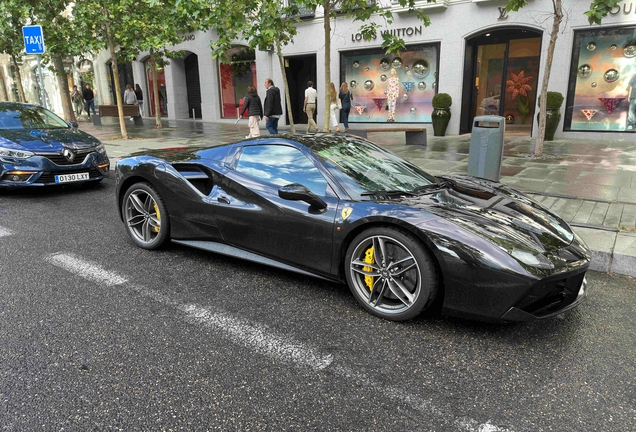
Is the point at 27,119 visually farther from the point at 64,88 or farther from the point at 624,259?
the point at 64,88

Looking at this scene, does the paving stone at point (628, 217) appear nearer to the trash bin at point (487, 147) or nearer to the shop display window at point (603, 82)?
the trash bin at point (487, 147)

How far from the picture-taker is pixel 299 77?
21328mm

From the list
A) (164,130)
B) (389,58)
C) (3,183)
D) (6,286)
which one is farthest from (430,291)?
(164,130)

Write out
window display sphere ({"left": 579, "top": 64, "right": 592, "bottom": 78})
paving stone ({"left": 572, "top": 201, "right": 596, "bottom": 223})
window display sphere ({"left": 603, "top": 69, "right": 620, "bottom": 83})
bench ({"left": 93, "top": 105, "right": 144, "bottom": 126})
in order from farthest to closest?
bench ({"left": 93, "top": 105, "right": 144, "bottom": 126}) → window display sphere ({"left": 579, "top": 64, "right": 592, "bottom": 78}) → window display sphere ({"left": 603, "top": 69, "right": 620, "bottom": 83}) → paving stone ({"left": 572, "top": 201, "right": 596, "bottom": 223})

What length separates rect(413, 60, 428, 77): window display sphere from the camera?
664 inches

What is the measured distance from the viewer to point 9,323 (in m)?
3.33

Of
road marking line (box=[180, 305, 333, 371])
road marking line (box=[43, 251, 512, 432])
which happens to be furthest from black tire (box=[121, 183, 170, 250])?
road marking line (box=[180, 305, 333, 371])

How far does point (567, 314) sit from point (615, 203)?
367 centimetres

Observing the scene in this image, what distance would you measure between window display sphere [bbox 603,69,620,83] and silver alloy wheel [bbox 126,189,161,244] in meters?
14.0

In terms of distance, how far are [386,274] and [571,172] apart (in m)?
6.96

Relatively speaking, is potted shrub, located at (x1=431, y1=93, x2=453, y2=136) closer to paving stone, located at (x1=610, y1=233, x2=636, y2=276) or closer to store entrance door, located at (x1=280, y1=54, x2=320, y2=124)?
store entrance door, located at (x1=280, y1=54, x2=320, y2=124)

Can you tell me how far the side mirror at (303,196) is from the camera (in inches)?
141

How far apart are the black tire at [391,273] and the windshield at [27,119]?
729 centimetres

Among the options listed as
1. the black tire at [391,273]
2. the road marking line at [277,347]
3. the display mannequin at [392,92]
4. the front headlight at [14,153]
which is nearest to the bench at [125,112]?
the display mannequin at [392,92]
